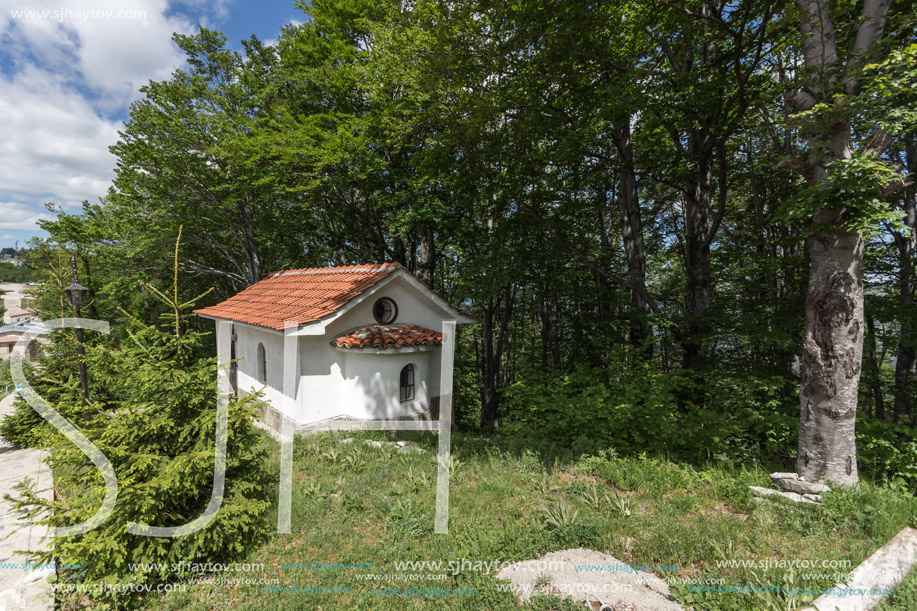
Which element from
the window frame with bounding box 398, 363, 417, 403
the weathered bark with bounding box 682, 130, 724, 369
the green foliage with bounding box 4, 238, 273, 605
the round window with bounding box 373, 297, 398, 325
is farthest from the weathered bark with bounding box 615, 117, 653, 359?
the green foliage with bounding box 4, 238, 273, 605

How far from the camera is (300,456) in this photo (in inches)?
309

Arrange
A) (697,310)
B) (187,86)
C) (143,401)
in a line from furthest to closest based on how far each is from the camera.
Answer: (187,86) → (697,310) → (143,401)

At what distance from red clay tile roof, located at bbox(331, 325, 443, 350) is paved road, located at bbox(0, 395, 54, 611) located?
559cm

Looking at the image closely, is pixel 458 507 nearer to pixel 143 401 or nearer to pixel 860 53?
pixel 143 401

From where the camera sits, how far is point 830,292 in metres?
4.72

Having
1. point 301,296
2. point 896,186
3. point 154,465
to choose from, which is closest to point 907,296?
point 896,186

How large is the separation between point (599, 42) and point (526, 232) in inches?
215

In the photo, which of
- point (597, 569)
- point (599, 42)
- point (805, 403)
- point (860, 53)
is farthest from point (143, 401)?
point (599, 42)

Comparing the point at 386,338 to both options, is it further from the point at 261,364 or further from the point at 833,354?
the point at 833,354

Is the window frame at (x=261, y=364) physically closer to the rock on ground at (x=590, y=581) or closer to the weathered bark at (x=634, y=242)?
the rock on ground at (x=590, y=581)

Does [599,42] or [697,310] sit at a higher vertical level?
[599,42]

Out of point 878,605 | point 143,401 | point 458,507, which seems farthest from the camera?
point 458,507

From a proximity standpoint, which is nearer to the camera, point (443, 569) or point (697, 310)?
point (443, 569)

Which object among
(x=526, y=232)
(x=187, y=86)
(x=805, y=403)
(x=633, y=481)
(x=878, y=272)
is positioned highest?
(x=187, y=86)
